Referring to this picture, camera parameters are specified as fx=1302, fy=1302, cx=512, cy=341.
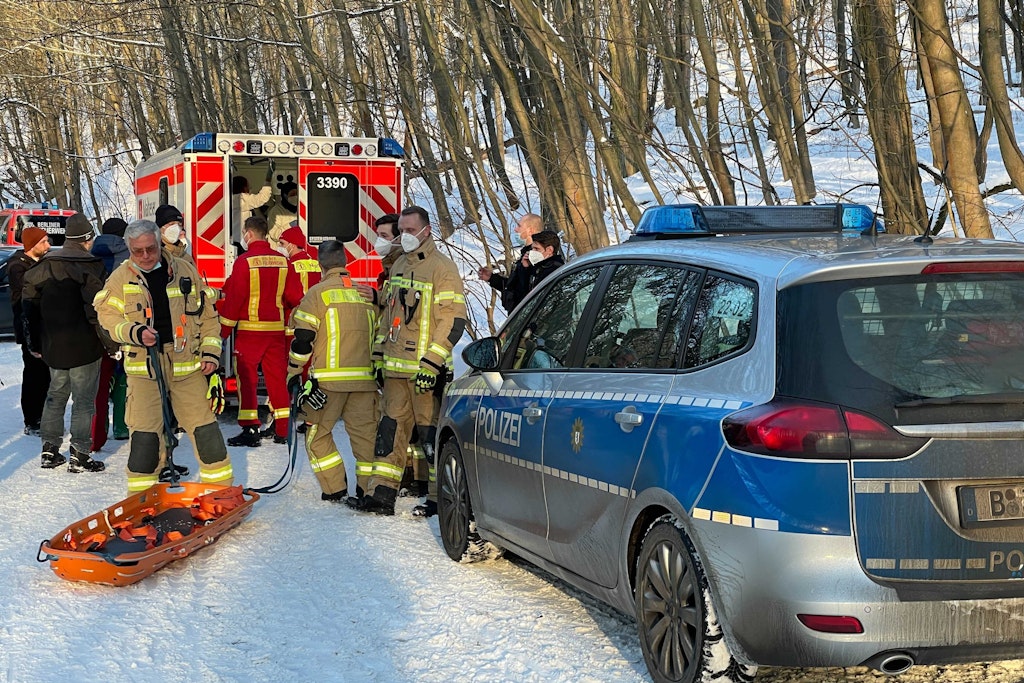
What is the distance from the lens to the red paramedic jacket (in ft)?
33.9

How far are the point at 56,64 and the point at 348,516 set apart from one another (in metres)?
35.1

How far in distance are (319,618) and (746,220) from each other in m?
2.50

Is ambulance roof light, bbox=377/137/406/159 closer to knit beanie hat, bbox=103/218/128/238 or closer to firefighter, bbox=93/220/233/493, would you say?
knit beanie hat, bbox=103/218/128/238

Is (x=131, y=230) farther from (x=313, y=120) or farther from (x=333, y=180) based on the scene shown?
(x=313, y=120)

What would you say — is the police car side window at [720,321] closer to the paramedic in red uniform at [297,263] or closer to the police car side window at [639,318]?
the police car side window at [639,318]

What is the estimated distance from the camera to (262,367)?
10672mm

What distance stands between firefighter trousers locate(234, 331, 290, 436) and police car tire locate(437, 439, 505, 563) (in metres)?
3.83

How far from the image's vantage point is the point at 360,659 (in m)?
5.08

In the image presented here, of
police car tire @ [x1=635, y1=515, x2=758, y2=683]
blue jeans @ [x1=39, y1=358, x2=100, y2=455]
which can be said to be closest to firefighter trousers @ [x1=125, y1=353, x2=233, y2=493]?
blue jeans @ [x1=39, y1=358, x2=100, y2=455]

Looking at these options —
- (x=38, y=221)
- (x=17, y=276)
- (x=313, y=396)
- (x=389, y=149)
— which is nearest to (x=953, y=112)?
(x=313, y=396)

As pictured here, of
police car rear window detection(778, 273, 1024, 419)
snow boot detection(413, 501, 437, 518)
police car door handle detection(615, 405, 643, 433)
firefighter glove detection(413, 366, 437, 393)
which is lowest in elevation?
snow boot detection(413, 501, 437, 518)

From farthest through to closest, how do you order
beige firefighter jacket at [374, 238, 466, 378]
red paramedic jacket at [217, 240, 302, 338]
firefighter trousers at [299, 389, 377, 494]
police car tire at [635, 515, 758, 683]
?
red paramedic jacket at [217, 240, 302, 338], firefighter trousers at [299, 389, 377, 494], beige firefighter jacket at [374, 238, 466, 378], police car tire at [635, 515, 758, 683]

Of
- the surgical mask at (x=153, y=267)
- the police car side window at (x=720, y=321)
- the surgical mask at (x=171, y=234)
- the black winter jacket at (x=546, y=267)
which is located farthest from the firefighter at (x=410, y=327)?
the police car side window at (x=720, y=321)

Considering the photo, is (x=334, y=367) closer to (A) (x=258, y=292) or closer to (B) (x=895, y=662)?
(A) (x=258, y=292)
